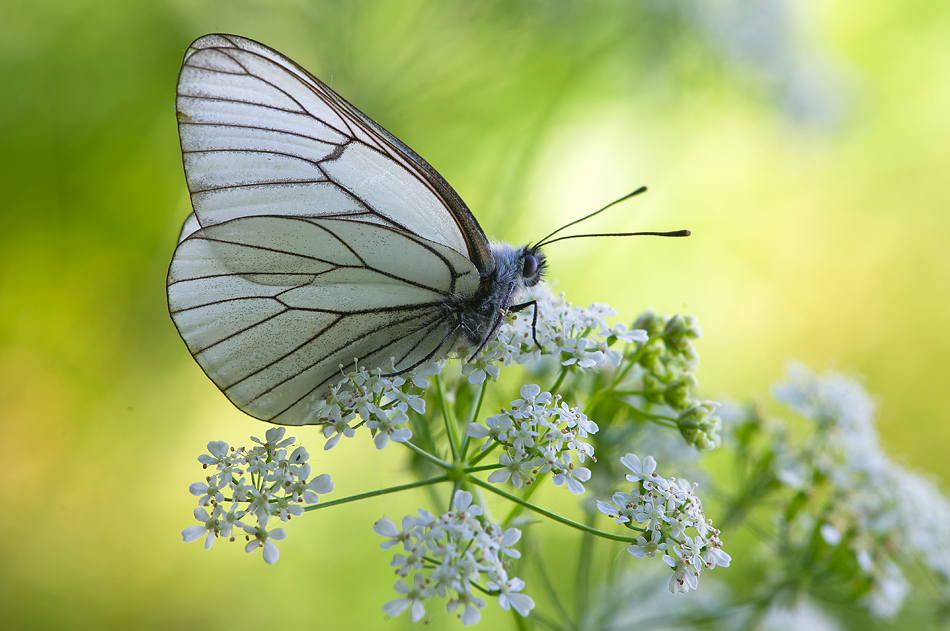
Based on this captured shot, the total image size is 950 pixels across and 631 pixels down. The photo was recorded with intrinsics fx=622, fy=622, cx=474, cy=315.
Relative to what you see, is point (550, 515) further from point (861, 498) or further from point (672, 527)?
point (861, 498)

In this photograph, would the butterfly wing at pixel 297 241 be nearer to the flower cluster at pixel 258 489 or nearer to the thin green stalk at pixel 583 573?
the flower cluster at pixel 258 489

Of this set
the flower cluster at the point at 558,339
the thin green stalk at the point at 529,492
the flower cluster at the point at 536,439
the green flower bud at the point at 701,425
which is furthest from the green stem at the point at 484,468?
the green flower bud at the point at 701,425

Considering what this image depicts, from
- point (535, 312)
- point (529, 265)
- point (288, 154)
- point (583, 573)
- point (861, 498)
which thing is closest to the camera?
point (288, 154)

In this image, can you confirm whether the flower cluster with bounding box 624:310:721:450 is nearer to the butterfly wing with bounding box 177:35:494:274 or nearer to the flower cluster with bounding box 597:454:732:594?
the flower cluster with bounding box 597:454:732:594

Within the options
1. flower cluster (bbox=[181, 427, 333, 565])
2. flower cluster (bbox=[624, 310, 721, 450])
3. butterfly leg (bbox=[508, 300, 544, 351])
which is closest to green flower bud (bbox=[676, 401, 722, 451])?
flower cluster (bbox=[624, 310, 721, 450])

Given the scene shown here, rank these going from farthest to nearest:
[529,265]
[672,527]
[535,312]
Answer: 1. [529,265]
2. [535,312]
3. [672,527]

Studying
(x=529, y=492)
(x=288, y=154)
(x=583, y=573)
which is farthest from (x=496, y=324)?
(x=583, y=573)

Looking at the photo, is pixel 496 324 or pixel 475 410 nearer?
pixel 475 410
